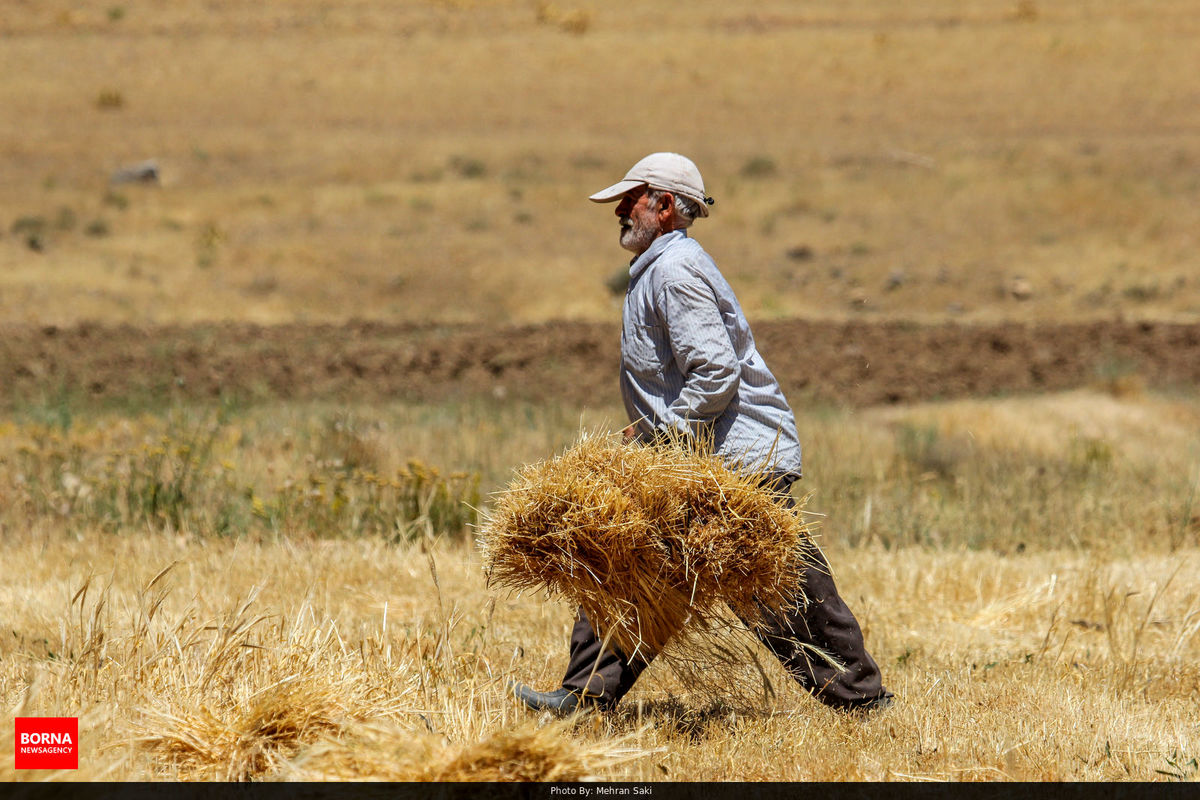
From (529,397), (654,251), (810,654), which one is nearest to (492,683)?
(810,654)

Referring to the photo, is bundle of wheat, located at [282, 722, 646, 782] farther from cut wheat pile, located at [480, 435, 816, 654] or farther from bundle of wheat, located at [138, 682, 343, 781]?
cut wheat pile, located at [480, 435, 816, 654]

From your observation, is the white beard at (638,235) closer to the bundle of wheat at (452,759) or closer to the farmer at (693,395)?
the farmer at (693,395)

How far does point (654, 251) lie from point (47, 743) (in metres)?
2.43

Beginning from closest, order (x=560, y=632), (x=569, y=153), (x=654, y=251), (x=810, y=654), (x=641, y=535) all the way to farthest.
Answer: (x=641, y=535), (x=654, y=251), (x=810, y=654), (x=560, y=632), (x=569, y=153)

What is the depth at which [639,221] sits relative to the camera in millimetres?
4242

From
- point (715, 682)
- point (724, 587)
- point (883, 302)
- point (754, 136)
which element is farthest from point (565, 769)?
point (754, 136)

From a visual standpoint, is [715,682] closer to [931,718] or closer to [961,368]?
[931,718]

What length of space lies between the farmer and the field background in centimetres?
20

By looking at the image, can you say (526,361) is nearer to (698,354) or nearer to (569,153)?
(698,354)

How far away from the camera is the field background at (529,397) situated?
3992 mm

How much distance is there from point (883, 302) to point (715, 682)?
2003cm

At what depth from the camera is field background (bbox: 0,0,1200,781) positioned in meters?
3.99

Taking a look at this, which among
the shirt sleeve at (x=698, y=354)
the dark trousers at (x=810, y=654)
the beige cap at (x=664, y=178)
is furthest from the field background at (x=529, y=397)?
the beige cap at (x=664, y=178)

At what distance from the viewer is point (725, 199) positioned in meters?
29.9
